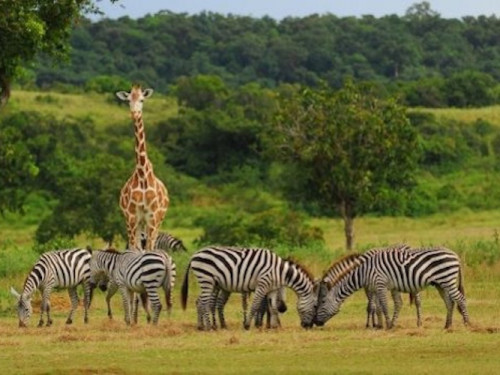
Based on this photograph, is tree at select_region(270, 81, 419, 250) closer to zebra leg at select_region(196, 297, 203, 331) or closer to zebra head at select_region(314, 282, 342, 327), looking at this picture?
zebra head at select_region(314, 282, 342, 327)

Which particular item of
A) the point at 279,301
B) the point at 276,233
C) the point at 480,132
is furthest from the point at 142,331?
the point at 480,132

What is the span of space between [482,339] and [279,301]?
12.5 ft

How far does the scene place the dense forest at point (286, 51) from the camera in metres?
105

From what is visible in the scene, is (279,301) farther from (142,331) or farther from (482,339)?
(482,339)

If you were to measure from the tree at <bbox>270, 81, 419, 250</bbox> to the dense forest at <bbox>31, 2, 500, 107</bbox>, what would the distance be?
54874 millimetres

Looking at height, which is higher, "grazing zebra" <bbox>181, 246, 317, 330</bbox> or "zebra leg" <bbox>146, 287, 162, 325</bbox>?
"grazing zebra" <bbox>181, 246, 317, 330</bbox>

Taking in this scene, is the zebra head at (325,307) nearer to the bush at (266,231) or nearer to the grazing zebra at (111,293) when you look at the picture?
the grazing zebra at (111,293)

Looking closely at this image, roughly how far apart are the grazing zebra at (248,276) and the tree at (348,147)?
64.9ft

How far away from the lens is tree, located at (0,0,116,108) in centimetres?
2392

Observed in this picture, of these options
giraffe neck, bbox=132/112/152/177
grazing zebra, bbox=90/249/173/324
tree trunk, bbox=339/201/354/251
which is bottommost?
grazing zebra, bbox=90/249/173/324

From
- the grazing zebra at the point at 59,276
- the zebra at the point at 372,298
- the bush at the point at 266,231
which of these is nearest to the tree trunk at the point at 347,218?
the bush at the point at 266,231

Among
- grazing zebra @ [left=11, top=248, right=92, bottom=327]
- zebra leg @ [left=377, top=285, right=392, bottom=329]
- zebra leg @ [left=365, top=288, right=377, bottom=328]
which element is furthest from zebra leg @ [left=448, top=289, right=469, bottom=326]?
grazing zebra @ [left=11, top=248, right=92, bottom=327]

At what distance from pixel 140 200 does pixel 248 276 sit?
486 cm

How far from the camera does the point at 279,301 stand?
21.2m
